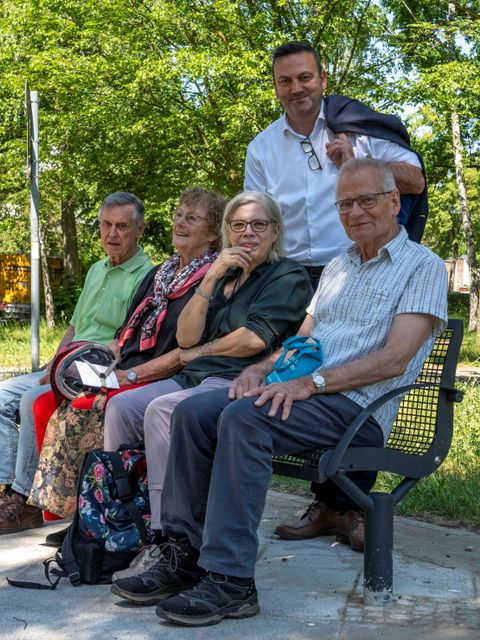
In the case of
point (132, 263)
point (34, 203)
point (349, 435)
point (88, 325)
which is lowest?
point (349, 435)

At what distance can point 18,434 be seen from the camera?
200 inches

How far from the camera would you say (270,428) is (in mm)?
3420

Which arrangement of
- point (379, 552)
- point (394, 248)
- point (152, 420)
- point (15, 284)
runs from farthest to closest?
point (15, 284), point (152, 420), point (394, 248), point (379, 552)

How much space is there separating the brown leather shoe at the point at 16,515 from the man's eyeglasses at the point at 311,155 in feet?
7.56

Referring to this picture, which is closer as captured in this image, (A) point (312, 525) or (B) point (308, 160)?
(A) point (312, 525)

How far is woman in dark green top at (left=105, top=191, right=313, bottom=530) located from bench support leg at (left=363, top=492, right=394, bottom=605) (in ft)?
3.21

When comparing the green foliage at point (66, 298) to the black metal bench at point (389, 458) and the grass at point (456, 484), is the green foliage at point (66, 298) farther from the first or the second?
the black metal bench at point (389, 458)

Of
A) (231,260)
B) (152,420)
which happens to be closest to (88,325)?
(231,260)

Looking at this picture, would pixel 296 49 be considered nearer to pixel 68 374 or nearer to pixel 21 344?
pixel 68 374

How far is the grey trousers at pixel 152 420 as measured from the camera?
3957mm

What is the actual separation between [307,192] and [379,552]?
1.95m

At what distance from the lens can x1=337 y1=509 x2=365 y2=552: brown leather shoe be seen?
432 cm

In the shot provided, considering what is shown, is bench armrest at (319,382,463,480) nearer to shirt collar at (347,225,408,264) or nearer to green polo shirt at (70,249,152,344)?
shirt collar at (347,225,408,264)

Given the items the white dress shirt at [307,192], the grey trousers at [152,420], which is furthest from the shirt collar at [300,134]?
the grey trousers at [152,420]
